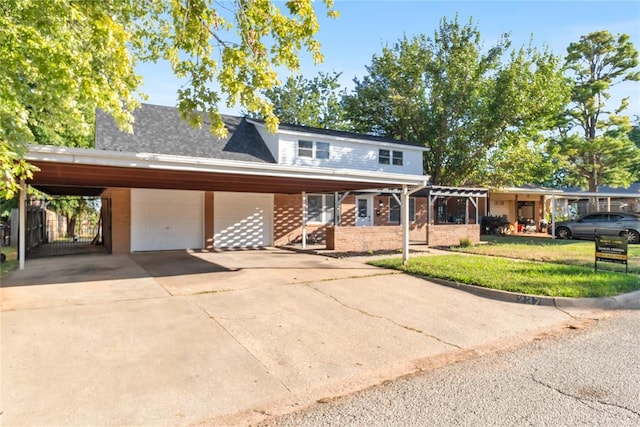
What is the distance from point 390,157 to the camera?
20344mm

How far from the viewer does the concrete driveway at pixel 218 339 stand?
3.49 m

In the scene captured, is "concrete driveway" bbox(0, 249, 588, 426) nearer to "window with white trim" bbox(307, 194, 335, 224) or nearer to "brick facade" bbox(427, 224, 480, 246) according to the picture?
"brick facade" bbox(427, 224, 480, 246)

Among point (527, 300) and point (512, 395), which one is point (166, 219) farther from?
point (512, 395)

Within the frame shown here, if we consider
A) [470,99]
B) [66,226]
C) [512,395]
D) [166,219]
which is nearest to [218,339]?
[512,395]

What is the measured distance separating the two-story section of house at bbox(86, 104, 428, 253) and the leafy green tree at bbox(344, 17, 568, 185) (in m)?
3.53

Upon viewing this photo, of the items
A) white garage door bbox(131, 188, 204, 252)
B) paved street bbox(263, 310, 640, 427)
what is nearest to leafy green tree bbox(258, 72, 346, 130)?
white garage door bbox(131, 188, 204, 252)

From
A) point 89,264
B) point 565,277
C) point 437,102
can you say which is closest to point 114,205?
point 89,264

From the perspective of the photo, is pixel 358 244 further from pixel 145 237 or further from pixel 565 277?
pixel 145 237

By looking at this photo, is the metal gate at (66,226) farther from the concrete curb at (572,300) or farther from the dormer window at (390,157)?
the concrete curb at (572,300)

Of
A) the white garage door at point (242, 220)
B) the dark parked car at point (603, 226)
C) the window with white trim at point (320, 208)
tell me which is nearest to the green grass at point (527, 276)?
the white garage door at point (242, 220)

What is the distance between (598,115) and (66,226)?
122 ft

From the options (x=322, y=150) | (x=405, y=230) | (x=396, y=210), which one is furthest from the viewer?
(x=396, y=210)

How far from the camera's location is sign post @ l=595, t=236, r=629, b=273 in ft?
30.6

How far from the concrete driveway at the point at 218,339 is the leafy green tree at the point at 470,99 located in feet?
51.6
